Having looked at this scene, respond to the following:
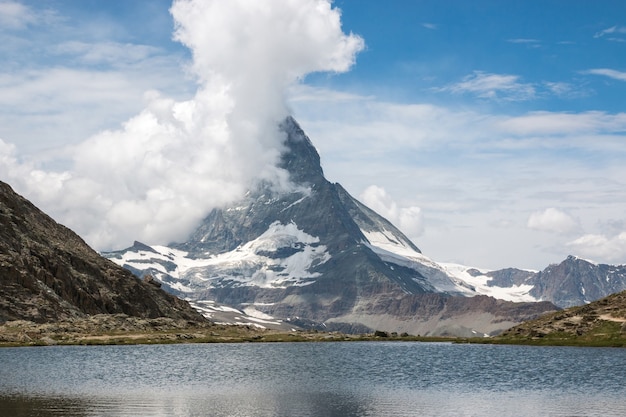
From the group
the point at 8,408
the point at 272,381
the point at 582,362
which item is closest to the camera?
the point at 8,408

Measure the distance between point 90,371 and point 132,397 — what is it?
4299 centimetres

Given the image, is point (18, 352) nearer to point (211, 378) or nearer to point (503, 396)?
point (211, 378)

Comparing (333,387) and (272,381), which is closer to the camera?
(333,387)

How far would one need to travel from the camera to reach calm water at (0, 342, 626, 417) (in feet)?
298

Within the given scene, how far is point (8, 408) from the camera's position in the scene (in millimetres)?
87938

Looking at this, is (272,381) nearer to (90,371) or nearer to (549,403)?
(90,371)

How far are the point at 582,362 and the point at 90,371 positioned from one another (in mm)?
96646

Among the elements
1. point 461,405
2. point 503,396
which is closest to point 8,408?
point 461,405

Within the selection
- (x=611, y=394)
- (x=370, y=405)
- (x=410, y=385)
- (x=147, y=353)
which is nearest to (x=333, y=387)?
(x=410, y=385)

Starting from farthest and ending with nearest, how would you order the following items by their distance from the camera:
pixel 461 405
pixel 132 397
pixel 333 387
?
1. pixel 333 387
2. pixel 132 397
3. pixel 461 405

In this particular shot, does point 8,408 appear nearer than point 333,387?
Yes

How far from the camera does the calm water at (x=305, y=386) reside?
3573 inches

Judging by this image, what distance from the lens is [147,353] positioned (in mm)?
199125

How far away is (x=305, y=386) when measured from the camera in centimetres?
12006
